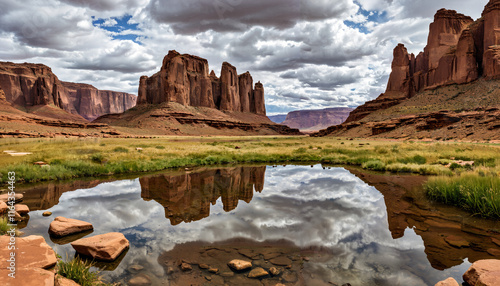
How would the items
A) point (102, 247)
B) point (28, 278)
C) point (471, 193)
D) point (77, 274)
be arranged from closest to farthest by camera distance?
point (28, 278)
point (77, 274)
point (102, 247)
point (471, 193)

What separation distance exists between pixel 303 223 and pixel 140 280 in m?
5.01

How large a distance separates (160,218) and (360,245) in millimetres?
6215

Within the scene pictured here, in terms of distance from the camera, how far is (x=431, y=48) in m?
101

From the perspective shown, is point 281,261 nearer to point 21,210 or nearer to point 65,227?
point 65,227

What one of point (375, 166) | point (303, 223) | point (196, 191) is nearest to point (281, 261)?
point (303, 223)

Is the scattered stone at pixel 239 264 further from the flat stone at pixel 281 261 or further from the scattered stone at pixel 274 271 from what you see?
the flat stone at pixel 281 261

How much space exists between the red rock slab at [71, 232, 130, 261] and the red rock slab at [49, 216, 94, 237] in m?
1.44

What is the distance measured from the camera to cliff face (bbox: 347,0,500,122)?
79438mm

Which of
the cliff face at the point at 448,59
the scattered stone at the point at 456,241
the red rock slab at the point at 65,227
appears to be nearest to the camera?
the scattered stone at the point at 456,241

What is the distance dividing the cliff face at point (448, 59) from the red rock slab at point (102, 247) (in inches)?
3945

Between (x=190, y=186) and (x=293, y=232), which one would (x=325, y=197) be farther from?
(x=190, y=186)

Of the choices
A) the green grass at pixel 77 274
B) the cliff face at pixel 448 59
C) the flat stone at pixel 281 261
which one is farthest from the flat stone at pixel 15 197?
the cliff face at pixel 448 59

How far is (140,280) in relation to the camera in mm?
4637

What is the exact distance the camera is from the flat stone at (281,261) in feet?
17.4
